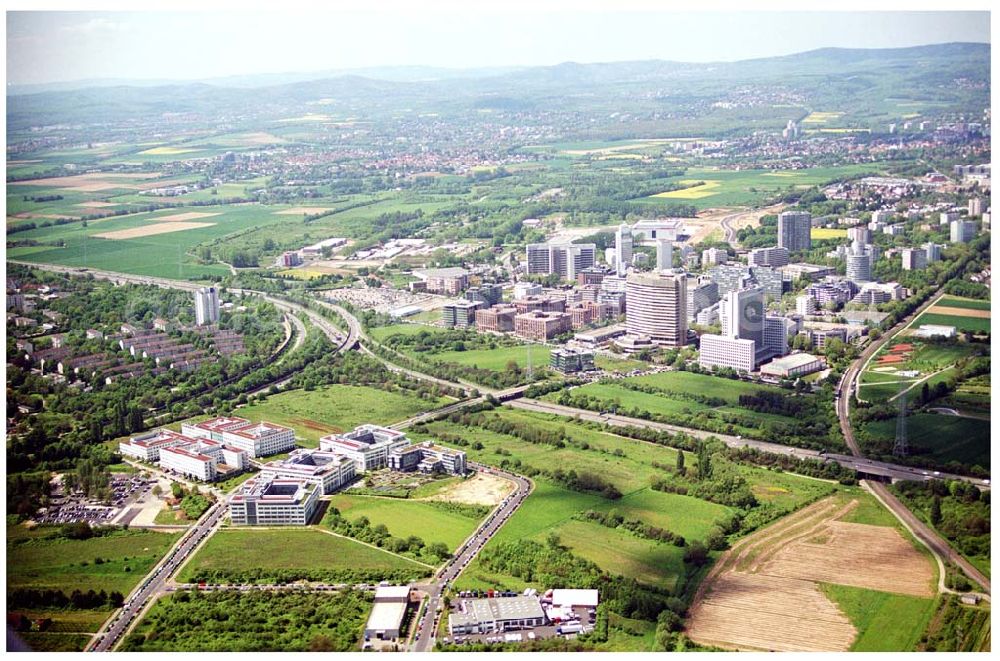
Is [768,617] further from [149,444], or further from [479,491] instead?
[149,444]

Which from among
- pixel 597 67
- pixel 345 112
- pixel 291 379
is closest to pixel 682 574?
pixel 291 379

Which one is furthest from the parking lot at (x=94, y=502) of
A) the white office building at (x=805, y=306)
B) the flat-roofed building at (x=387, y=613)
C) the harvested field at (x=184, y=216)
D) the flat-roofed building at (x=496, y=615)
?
the white office building at (x=805, y=306)

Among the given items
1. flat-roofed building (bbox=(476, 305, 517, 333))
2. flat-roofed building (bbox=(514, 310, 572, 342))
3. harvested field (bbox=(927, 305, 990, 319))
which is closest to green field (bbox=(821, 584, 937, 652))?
harvested field (bbox=(927, 305, 990, 319))

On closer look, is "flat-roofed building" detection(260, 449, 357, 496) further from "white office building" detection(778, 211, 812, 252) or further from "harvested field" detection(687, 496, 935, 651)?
"white office building" detection(778, 211, 812, 252)

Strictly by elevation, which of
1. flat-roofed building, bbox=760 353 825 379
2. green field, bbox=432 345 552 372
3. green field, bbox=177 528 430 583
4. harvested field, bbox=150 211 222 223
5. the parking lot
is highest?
harvested field, bbox=150 211 222 223

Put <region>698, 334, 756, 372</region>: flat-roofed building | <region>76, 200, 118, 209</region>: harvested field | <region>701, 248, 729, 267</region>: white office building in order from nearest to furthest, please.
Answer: <region>698, 334, 756, 372</region>: flat-roofed building, <region>76, 200, 118, 209</region>: harvested field, <region>701, 248, 729, 267</region>: white office building
